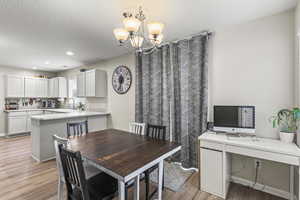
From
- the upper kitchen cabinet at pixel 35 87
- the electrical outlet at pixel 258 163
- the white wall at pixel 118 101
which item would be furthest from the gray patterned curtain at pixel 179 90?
the upper kitchen cabinet at pixel 35 87

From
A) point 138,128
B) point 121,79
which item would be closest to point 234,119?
point 138,128

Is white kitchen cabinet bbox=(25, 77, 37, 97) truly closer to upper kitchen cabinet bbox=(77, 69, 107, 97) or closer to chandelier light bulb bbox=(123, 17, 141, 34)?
upper kitchen cabinet bbox=(77, 69, 107, 97)

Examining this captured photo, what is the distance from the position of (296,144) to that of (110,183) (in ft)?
7.65

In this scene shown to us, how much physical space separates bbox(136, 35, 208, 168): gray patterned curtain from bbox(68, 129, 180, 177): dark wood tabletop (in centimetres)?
103

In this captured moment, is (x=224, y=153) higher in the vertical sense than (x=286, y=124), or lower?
lower

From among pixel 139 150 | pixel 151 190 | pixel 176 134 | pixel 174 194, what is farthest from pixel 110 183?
pixel 176 134

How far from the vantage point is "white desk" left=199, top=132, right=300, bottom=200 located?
1.77 metres

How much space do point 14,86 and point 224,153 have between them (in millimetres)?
6944

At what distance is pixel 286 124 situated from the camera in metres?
2.07

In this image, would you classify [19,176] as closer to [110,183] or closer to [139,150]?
[110,183]

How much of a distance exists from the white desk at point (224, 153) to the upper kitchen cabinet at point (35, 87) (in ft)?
21.6

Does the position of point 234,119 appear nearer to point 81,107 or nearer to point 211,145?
point 211,145

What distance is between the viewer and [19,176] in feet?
8.59

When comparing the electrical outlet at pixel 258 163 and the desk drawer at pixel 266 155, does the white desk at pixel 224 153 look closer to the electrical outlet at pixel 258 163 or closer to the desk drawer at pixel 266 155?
the desk drawer at pixel 266 155
